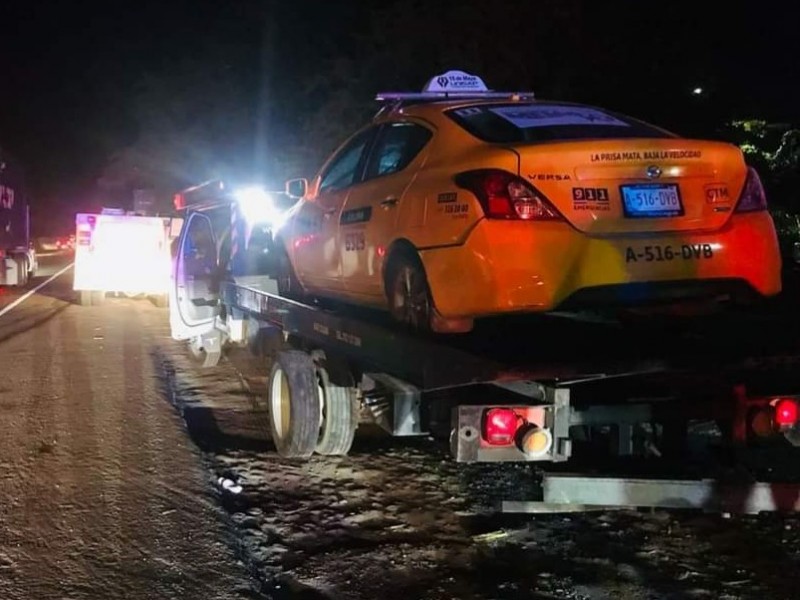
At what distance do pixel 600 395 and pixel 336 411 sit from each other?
2131 mm

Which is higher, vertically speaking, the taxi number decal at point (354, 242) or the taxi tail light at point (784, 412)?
the taxi number decal at point (354, 242)

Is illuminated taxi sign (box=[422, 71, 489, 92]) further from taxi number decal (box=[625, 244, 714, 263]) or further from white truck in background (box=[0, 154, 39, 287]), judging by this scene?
white truck in background (box=[0, 154, 39, 287])

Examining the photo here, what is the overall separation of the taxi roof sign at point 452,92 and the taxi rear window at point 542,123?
2.43 ft

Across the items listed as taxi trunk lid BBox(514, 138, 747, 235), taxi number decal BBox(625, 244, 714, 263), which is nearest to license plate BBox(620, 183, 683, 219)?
taxi trunk lid BBox(514, 138, 747, 235)

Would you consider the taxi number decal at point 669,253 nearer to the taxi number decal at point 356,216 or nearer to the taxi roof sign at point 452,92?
the taxi number decal at point 356,216

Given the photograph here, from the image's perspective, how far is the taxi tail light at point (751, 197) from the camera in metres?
5.30

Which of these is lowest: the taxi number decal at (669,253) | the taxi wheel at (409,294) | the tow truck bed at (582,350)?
the tow truck bed at (582,350)

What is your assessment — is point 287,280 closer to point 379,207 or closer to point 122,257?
point 379,207

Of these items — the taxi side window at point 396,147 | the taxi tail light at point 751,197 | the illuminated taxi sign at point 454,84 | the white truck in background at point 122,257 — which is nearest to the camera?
the taxi tail light at point 751,197

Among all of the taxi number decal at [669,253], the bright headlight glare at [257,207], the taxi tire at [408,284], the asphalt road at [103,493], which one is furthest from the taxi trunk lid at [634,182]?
the bright headlight glare at [257,207]

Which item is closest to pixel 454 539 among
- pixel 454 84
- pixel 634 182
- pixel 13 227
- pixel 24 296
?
pixel 634 182

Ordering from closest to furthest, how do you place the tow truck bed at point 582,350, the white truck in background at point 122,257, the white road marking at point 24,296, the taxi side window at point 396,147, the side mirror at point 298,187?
1. the tow truck bed at point 582,350
2. the taxi side window at point 396,147
3. the side mirror at point 298,187
4. the white road marking at point 24,296
5. the white truck in background at point 122,257

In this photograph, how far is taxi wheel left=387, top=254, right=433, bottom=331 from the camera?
5.58 meters

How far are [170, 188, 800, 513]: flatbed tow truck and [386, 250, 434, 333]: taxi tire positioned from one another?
145 mm
